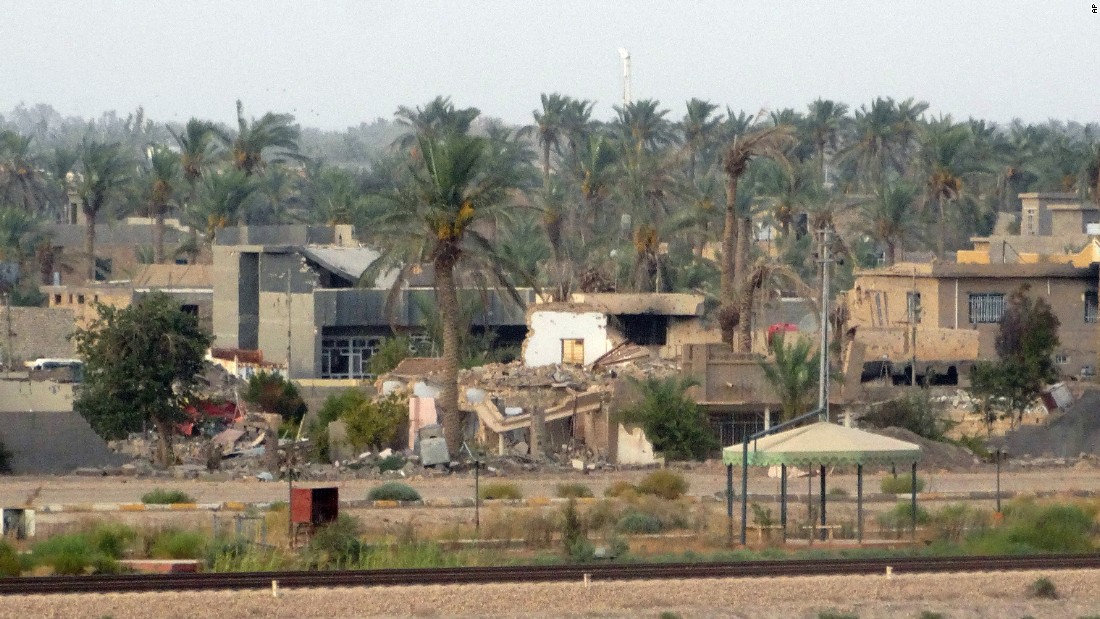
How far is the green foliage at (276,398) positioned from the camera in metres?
51.2

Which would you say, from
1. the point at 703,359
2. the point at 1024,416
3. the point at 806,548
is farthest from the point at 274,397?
the point at 806,548

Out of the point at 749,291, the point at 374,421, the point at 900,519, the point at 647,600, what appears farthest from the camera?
the point at 749,291

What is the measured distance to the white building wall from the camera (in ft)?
164

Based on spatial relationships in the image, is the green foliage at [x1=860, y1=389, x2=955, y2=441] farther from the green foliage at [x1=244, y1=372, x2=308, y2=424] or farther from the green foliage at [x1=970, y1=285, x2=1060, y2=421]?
the green foliage at [x1=244, y1=372, x2=308, y2=424]

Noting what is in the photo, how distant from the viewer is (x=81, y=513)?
32.1 meters

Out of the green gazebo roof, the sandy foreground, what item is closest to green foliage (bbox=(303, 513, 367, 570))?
the sandy foreground

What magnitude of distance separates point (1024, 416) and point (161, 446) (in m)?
19.5

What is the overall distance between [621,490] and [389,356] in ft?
74.4

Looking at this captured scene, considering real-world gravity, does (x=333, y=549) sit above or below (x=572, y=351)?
below

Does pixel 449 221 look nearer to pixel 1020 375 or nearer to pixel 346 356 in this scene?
pixel 1020 375

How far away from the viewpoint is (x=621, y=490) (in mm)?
35312

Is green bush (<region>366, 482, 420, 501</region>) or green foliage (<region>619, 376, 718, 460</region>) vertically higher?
green foliage (<region>619, 376, 718, 460</region>)

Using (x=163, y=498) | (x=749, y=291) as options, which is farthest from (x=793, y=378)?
(x=163, y=498)

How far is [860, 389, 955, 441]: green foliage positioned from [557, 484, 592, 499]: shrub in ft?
34.7
